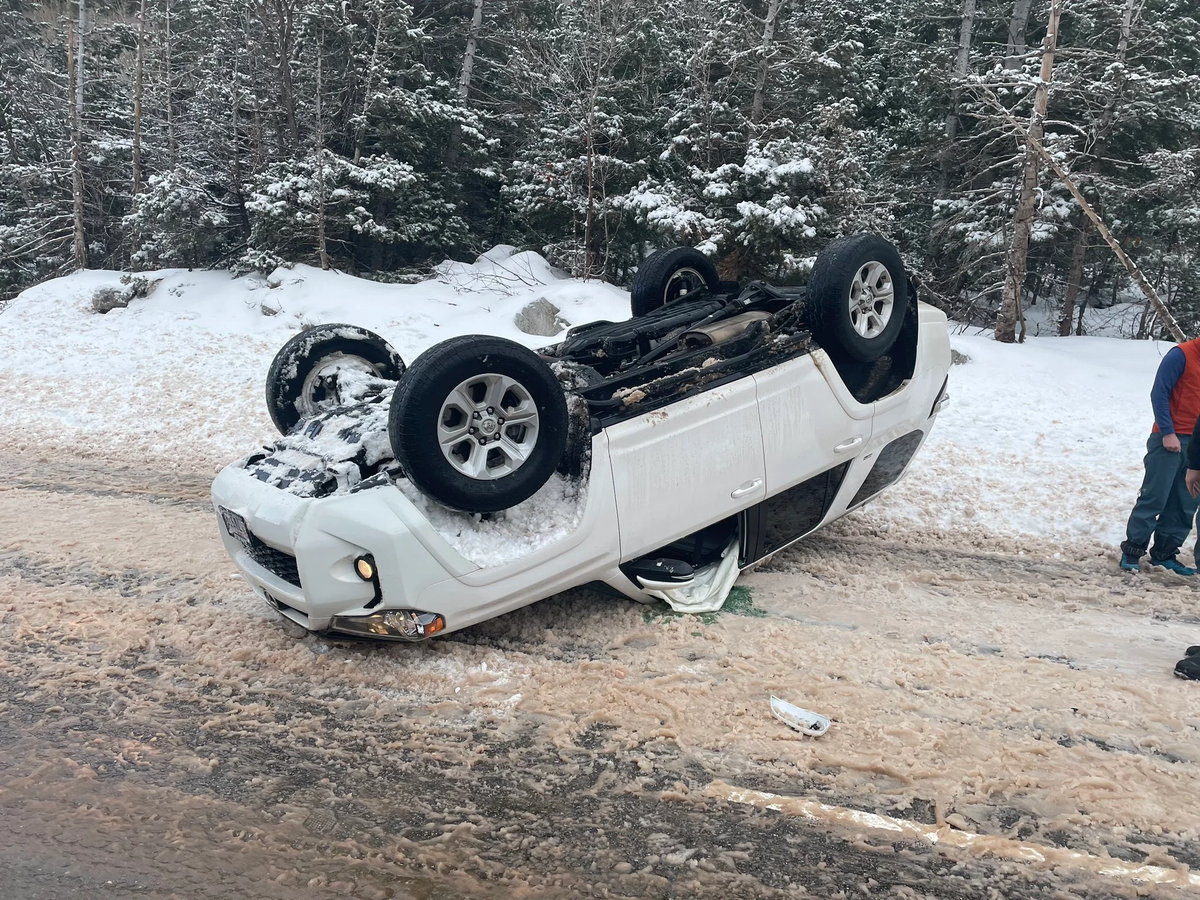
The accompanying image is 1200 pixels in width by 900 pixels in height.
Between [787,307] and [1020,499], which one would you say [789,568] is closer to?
[787,307]

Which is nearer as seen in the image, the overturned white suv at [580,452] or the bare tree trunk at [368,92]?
the overturned white suv at [580,452]

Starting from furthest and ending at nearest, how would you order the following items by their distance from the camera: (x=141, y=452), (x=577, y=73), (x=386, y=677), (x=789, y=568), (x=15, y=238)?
(x=15, y=238)
(x=577, y=73)
(x=141, y=452)
(x=789, y=568)
(x=386, y=677)

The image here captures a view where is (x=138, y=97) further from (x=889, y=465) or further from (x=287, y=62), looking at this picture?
(x=889, y=465)

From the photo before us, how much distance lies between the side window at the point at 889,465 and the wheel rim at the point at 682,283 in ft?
5.89

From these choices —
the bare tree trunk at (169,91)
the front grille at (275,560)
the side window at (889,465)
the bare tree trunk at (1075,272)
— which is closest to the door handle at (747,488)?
the side window at (889,465)

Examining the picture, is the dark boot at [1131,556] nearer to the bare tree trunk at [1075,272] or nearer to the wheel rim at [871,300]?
the wheel rim at [871,300]

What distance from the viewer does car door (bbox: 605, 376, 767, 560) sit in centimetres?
364

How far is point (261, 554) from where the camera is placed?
3.46 metres

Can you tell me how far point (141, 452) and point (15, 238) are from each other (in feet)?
53.2

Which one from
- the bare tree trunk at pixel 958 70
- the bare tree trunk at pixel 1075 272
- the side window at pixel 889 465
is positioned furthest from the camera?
the bare tree trunk at pixel 958 70

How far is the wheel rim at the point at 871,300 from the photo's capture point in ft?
14.6

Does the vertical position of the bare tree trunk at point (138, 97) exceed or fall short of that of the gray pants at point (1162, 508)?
it exceeds it

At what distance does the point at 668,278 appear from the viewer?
5.54 metres

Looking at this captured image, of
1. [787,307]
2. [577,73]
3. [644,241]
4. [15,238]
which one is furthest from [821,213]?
[15,238]
